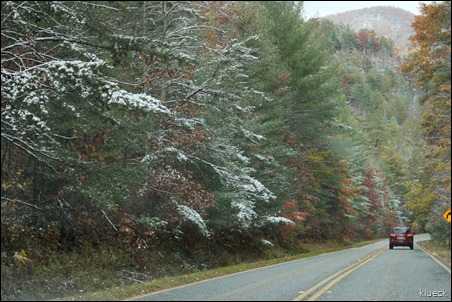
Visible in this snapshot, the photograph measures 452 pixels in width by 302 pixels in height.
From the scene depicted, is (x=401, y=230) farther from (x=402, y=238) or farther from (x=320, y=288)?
(x=320, y=288)

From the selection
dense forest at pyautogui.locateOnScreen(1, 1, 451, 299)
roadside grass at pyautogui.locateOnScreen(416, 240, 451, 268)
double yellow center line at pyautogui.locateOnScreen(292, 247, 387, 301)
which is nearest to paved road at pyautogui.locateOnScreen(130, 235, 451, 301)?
double yellow center line at pyautogui.locateOnScreen(292, 247, 387, 301)

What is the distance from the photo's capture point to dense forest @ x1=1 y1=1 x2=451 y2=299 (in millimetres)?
10680

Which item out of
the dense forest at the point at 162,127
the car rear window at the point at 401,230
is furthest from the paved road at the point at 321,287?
the car rear window at the point at 401,230

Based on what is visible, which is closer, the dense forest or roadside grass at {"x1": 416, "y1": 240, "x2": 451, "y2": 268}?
the dense forest

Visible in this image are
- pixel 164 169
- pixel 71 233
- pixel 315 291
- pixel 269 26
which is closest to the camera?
pixel 315 291

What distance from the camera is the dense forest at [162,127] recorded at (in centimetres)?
1068

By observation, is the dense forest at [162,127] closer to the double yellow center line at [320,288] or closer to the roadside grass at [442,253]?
the roadside grass at [442,253]

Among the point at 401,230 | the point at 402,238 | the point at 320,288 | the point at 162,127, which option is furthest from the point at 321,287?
the point at 401,230

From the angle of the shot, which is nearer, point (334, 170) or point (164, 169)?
point (164, 169)

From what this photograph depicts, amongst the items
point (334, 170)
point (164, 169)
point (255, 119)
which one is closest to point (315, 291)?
point (164, 169)

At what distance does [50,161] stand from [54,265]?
2588mm

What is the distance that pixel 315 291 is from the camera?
1029 cm

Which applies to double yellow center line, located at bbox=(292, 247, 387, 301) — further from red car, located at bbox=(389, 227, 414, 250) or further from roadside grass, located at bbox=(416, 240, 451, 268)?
red car, located at bbox=(389, 227, 414, 250)

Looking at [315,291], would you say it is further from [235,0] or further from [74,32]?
[74,32]
